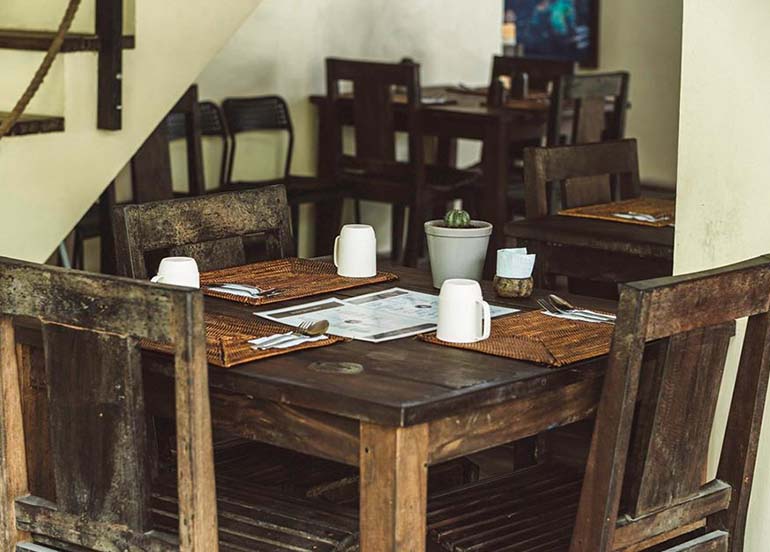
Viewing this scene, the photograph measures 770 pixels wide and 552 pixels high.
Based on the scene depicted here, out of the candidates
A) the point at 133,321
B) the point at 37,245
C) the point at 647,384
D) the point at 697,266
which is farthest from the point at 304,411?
the point at 37,245

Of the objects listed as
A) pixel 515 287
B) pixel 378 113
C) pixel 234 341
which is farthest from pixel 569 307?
pixel 378 113

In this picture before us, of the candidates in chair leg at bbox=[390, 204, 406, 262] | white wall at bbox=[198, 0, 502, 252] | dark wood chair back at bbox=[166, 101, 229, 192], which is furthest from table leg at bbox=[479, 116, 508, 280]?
dark wood chair back at bbox=[166, 101, 229, 192]

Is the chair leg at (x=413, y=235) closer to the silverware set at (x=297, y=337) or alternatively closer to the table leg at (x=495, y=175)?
the table leg at (x=495, y=175)

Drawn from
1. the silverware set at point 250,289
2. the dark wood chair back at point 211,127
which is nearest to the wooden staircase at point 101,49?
the silverware set at point 250,289

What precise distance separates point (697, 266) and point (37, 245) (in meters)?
1.78

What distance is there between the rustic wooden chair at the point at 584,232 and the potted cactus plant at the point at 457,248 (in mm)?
720

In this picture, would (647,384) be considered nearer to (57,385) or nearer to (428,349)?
(428,349)

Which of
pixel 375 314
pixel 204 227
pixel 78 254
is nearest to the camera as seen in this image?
pixel 375 314

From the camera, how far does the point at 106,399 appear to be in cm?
194

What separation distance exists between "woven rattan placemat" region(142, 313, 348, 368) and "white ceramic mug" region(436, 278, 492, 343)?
17 cm

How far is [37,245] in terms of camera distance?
3.54 metres

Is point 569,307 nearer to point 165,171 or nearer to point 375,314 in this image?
point 375,314

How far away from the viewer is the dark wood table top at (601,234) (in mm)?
3256

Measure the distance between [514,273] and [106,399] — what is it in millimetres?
904
